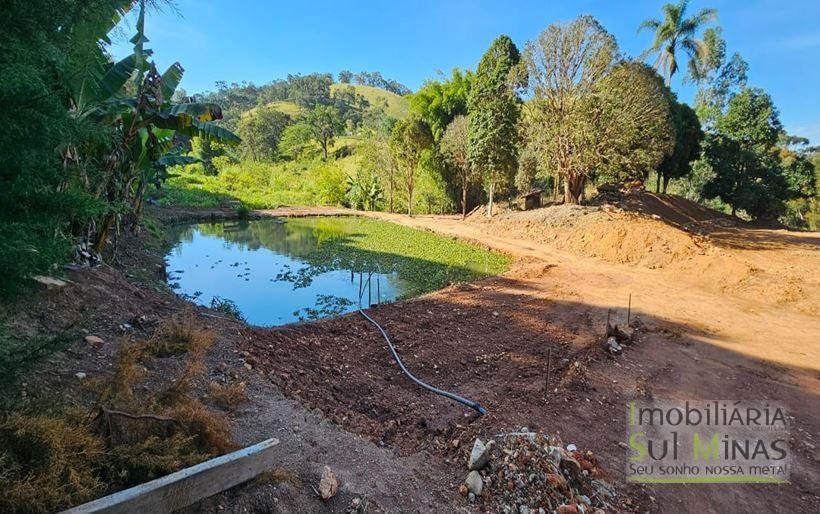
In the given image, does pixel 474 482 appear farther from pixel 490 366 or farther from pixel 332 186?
pixel 332 186

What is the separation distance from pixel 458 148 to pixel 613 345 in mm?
18370

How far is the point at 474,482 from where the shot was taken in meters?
3.12

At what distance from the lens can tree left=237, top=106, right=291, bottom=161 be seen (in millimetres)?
48906

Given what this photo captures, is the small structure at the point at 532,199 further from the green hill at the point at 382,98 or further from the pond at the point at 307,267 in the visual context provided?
the green hill at the point at 382,98

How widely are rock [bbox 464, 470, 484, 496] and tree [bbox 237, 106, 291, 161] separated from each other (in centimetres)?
5128

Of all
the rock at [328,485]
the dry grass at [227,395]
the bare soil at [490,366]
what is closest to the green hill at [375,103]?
the bare soil at [490,366]

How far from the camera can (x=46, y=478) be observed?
1.91 metres

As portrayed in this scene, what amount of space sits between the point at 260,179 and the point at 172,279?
29.3 m

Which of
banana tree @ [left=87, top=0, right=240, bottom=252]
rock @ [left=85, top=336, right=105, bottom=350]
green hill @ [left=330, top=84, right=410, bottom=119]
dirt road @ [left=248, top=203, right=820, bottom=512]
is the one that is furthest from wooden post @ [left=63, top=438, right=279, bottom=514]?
green hill @ [left=330, top=84, right=410, bottom=119]

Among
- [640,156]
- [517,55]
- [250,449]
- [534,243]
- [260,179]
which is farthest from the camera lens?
[260,179]

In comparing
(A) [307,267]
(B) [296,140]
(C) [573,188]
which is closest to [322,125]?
(B) [296,140]

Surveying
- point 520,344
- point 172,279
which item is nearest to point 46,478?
point 520,344

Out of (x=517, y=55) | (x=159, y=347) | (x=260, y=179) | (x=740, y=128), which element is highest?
(x=517, y=55)

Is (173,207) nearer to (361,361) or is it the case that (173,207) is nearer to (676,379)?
(361,361)
